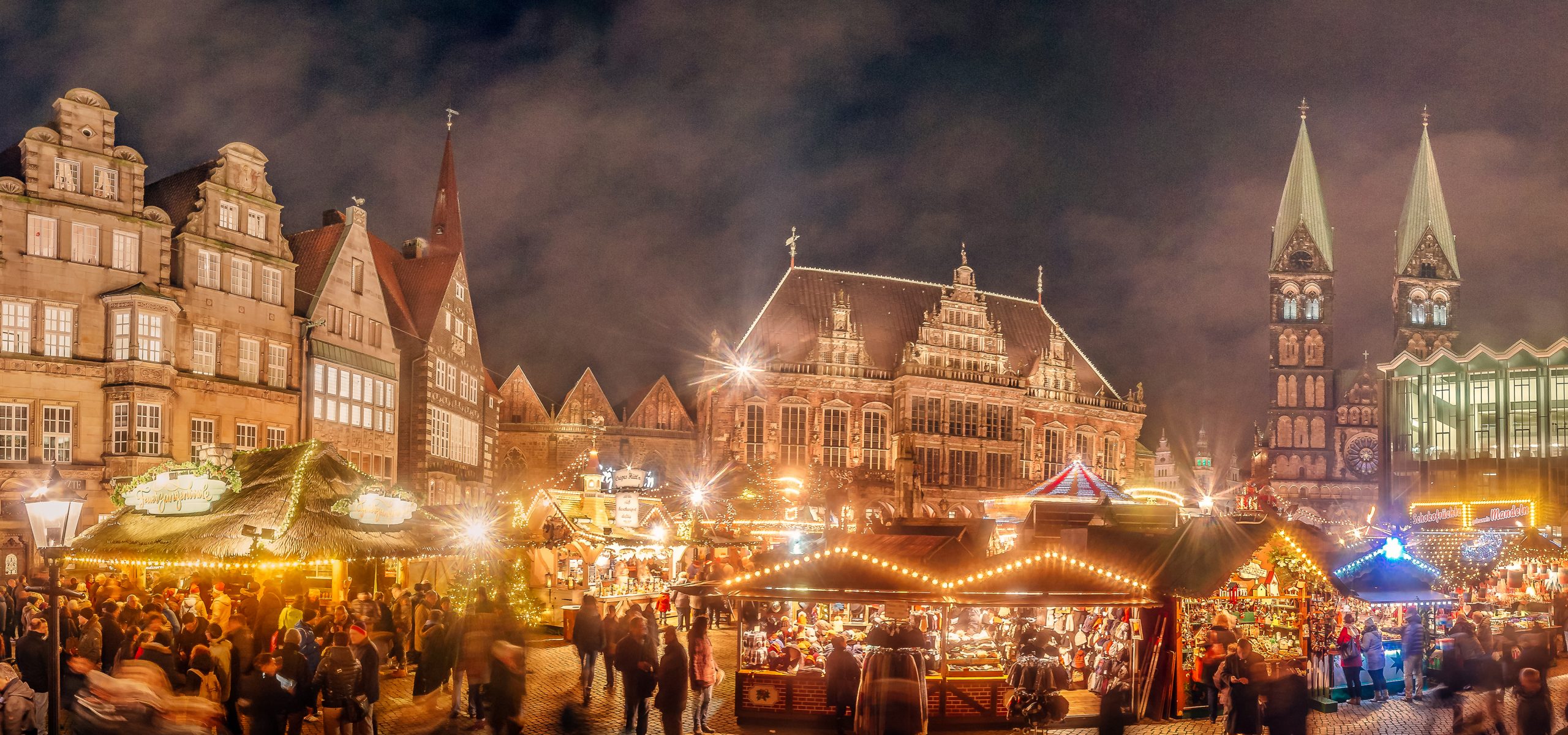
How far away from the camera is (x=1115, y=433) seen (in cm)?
6494

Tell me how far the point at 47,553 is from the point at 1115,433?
58.1 meters

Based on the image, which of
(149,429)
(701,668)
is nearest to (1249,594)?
(701,668)

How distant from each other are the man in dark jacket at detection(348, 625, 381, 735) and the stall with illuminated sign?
21.1ft

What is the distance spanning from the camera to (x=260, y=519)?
19.6 metres

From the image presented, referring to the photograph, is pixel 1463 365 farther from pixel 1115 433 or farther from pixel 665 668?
pixel 665 668

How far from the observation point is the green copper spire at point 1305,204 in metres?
88.0

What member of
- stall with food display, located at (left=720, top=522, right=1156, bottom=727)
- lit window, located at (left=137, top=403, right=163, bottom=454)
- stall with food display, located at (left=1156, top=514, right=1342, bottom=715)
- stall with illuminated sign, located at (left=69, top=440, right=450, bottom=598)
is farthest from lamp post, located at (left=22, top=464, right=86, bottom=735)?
lit window, located at (left=137, top=403, right=163, bottom=454)

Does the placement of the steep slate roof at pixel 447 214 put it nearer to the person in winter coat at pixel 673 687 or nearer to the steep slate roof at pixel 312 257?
the steep slate roof at pixel 312 257

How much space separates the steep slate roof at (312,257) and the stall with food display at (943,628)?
71.3 ft

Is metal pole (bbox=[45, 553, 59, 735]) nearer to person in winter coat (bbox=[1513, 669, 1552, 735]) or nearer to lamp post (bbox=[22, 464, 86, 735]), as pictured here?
lamp post (bbox=[22, 464, 86, 735])

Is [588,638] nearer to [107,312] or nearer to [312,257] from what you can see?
[107,312]

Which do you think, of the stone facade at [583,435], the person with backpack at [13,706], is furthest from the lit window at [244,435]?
the stone facade at [583,435]

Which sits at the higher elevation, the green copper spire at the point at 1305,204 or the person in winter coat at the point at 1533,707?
the green copper spire at the point at 1305,204

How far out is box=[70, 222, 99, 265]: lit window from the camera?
1132 inches
